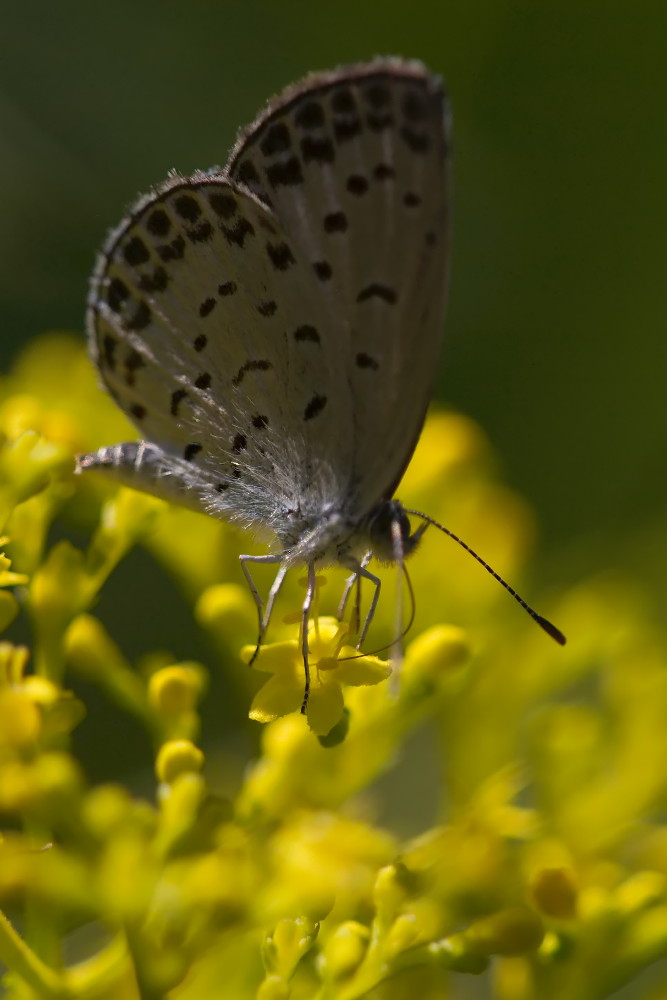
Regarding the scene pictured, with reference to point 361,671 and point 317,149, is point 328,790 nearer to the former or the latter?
point 361,671

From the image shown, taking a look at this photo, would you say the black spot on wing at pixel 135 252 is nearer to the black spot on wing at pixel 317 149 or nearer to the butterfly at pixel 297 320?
the butterfly at pixel 297 320

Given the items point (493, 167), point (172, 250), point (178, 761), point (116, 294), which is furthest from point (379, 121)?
point (493, 167)

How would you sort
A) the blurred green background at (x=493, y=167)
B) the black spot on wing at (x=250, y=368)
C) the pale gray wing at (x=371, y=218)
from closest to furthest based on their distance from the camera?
the pale gray wing at (x=371, y=218)
the black spot on wing at (x=250, y=368)
the blurred green background at (x=493, y=167)

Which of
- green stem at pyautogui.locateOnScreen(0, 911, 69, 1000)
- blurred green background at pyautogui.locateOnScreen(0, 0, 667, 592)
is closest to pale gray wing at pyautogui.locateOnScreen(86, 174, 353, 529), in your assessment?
blurred green background at pyautogui.locateOnScreen(0, 0, 667, 592)

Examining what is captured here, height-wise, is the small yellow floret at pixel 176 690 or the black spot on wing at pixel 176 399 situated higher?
the black spot on wing at pixel 176 399

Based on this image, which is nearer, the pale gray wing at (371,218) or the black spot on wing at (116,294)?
the pale gray wing at (371,218)

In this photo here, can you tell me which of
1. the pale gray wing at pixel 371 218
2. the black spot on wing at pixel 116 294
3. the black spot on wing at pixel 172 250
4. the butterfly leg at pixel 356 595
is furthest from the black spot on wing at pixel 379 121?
the butterfly leg at pixel 356 595

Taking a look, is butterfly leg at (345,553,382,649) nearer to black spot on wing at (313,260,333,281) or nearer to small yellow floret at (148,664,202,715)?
small yellow floret at (148,664,202,715)
